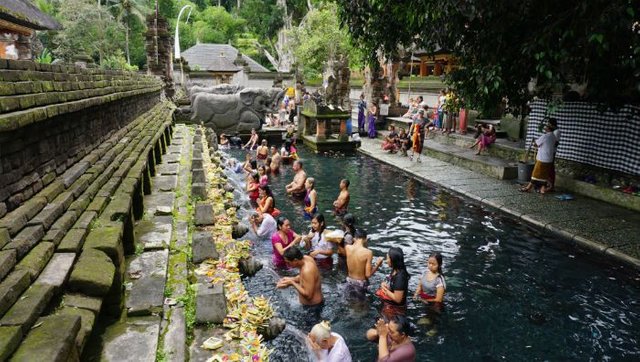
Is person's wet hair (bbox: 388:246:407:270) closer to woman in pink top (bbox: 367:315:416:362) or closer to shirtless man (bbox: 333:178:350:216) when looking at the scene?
woman in pink top (bbox: 367:315:416:362)

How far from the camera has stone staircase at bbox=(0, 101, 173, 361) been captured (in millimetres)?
2891

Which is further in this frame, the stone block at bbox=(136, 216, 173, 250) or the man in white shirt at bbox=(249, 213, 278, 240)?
the man in white shirt at bbox=(249, 213, 278, 240)

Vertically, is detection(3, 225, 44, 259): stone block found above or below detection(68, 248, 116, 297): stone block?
above

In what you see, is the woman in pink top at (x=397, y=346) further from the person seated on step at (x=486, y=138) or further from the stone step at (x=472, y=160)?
the person seated on step at (x=486, y=138)

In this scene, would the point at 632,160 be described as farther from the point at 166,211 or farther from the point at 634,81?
the point at 166,211

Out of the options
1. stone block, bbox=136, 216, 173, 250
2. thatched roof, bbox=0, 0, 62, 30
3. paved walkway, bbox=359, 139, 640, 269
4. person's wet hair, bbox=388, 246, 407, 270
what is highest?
thatched roof, bbox=0, 0, 62, 30

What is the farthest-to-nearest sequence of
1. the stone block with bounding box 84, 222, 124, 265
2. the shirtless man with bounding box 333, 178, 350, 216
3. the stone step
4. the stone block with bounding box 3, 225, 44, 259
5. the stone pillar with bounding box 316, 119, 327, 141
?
the stone pillar with bounding box 316, 119, 327, 141 → the stone step → the shirtless man with bounding box 333, 178, 350, 216 → the stone block with bounding box 84, 222, 124, 265 → the stone block with bounding box 3, 225, 44, 259

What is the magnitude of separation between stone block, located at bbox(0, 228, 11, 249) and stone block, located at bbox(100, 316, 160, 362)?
3.60ft

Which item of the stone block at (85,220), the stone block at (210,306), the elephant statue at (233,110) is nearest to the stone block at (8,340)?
the stone block at (85,220)

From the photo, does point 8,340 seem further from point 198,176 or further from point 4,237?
point 198,176

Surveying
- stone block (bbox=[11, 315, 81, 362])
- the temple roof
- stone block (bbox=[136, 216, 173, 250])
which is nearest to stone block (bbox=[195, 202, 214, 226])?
stone block (bbox=[136, 216, 173, 250])

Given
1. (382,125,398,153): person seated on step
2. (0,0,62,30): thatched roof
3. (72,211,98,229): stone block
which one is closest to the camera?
Result: (72,211,98,229): stone block

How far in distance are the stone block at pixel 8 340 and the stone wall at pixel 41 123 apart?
1.55 m

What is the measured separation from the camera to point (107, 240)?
4316 mm
